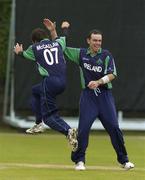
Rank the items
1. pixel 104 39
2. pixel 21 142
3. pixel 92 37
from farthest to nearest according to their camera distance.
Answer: pixel 104 39, pixel 21 142, pixel 92 37

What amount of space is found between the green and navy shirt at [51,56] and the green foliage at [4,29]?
920 centimetres

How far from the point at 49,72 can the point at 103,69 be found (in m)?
0.96

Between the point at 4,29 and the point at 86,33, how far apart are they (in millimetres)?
2869

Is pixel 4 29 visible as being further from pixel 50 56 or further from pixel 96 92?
pixel 96 92

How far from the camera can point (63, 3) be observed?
18.8 m

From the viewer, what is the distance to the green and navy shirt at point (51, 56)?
10914 mm

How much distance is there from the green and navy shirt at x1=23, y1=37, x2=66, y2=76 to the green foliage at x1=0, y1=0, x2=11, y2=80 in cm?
920

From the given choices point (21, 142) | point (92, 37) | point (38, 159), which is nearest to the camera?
point (92, 37)

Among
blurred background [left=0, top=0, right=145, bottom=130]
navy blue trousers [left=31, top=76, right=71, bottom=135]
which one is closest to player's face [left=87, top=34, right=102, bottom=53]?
navy blue trousers [left=31, top=76, right=71, bottom=135]

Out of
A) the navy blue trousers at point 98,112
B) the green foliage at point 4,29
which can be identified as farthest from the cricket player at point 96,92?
the green foliage at point 4,29

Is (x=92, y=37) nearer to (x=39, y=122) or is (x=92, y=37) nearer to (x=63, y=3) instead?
(x=39, y=122)

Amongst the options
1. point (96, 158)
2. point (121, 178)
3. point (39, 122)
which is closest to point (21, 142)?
point (96, 158)

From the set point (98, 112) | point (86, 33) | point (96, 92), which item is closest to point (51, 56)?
point (96, 92)

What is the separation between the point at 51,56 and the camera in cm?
1088
